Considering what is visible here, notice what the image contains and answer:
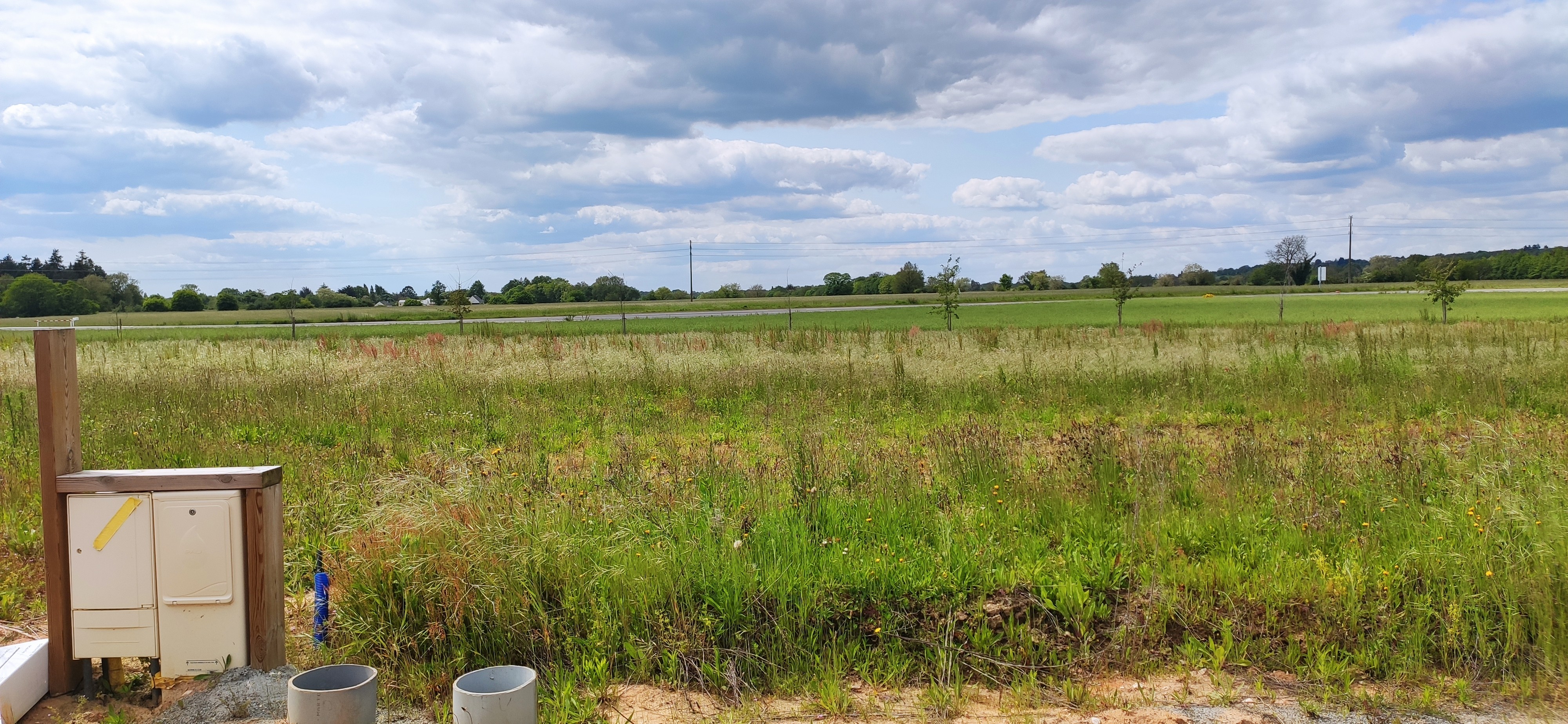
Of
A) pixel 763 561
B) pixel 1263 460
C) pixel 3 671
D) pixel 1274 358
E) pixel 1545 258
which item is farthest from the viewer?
pixel 1545 258

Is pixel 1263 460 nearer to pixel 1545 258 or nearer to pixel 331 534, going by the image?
pixel 331 534

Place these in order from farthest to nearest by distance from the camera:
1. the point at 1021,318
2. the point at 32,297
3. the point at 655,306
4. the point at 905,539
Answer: the point at 655,306 < the point at 32,297 < the point at 1021,318 < the point at 905,539

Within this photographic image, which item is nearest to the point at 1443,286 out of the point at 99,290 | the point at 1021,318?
the point at 1021,318

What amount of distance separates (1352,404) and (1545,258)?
411 feet

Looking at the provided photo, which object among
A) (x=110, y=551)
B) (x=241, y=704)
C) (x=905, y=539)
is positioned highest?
(x=110, y=551)

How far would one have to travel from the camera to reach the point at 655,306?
Result: 81938 mm

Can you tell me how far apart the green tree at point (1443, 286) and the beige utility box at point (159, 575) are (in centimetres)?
4237

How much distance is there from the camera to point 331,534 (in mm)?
6059

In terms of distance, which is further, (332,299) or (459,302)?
(332,299)

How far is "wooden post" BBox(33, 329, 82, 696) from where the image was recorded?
3969 mm

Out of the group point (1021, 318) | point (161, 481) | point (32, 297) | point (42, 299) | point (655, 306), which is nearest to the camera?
point (161, 481)

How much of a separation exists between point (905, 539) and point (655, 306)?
77.7 meters

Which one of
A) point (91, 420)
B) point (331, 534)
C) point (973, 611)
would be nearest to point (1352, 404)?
point (973, 611)

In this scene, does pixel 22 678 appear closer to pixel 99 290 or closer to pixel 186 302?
pixel 99 290
